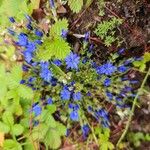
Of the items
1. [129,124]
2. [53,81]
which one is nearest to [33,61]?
[53,81]

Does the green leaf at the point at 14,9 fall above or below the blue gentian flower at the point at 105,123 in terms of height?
above

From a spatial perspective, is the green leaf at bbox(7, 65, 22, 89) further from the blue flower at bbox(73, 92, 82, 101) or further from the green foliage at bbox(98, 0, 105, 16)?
the green foliage at bbox(98, 0, 105, 16)

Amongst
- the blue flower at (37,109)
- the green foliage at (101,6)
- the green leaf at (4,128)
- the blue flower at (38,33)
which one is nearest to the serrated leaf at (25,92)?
the blue flower at (37,109)

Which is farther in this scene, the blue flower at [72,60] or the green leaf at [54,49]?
the blue flower at [72,60]

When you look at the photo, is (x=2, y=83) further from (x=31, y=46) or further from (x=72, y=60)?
(x=72, y=60)

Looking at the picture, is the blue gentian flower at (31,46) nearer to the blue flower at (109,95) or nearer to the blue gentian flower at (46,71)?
the blue gentian flower at (46,71)

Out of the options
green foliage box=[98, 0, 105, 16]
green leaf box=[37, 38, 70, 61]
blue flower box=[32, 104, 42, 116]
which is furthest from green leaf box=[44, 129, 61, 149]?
green foliage box=[98, 0, 105, 16]
